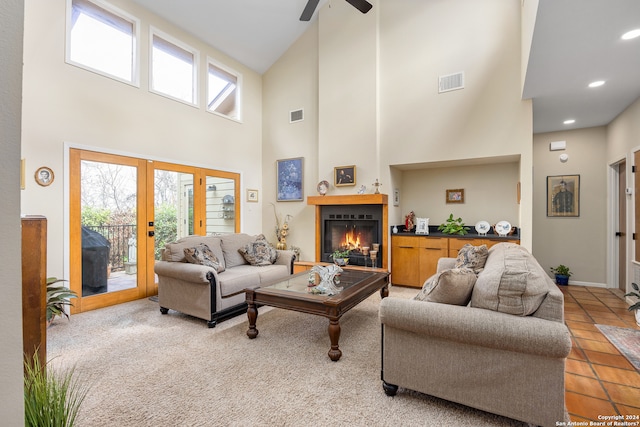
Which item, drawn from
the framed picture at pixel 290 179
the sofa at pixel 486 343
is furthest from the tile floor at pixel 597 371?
the framed picture at pixel 290 179

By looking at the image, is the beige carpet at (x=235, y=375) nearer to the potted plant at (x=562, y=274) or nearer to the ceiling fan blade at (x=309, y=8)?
the ceiling fan blade at (x=309, y=8)

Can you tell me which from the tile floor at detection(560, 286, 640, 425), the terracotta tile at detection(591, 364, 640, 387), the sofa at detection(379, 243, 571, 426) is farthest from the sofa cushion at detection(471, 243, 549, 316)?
the terracotta tile at detection(591, 364, 640, 387)

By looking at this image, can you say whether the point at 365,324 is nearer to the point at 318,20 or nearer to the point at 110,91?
the point at 110,91

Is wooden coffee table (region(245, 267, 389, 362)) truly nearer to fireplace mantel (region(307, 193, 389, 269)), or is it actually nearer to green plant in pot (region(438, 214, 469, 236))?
fireplace mantel (region(307, 193, 389, 269))

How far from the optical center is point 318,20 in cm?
603

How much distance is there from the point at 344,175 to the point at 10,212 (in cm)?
512

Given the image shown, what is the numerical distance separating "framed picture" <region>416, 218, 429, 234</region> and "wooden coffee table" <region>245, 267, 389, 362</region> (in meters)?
2.01

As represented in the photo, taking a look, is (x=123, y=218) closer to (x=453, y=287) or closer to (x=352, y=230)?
(x=352, y=230)

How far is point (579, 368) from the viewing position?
247 cm

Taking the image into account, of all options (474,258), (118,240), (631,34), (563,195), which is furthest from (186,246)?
(563,195)

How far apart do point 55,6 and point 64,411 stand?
4713 millimetres

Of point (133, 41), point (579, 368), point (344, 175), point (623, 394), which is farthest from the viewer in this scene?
point (344, 175)

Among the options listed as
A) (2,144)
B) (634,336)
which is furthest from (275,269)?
(634,336)

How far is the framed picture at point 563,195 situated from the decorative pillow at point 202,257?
5.64 m
